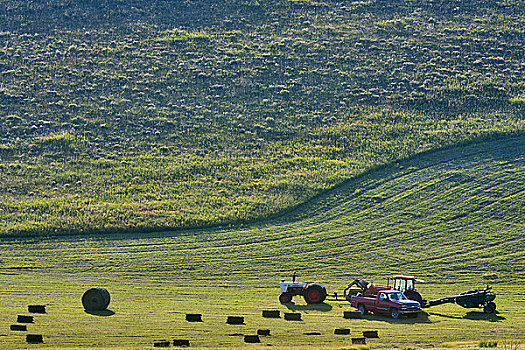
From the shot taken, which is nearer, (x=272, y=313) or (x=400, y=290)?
(x=272, y=313)

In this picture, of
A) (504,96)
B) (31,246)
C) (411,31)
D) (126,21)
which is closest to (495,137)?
(504,96)

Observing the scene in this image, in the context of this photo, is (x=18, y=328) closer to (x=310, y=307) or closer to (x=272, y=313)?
(x=272, y=313)

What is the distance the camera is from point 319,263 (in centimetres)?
4347

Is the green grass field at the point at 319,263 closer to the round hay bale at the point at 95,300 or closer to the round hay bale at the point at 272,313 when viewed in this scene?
the round hay bale at the point at 272,313

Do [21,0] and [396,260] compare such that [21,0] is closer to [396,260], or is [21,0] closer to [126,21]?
[126,21]

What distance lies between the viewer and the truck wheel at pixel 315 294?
110 feet

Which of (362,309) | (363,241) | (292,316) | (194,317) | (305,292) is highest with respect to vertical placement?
(363,241)

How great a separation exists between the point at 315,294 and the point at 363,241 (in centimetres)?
1399

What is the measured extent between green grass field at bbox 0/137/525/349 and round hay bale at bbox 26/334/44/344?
0.38 metres

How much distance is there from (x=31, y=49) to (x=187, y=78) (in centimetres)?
2224

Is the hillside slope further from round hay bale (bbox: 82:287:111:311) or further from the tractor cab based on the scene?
round hay bale (bbox: 82:287:111:311)

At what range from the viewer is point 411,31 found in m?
89.6

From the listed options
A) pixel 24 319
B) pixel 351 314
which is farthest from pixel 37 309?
pixel 351 314

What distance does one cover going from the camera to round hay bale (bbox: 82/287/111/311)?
98.2 feet
